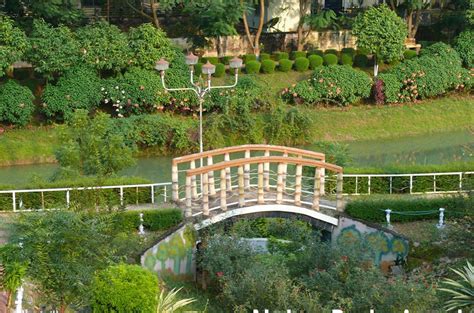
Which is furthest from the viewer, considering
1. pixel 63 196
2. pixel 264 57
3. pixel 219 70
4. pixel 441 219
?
pixel 264 57

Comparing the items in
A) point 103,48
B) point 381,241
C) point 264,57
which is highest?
point 103,48

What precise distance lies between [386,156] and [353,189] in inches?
469

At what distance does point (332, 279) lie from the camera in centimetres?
1891

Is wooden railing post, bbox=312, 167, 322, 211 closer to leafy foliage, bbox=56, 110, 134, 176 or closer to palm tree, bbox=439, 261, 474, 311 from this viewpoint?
leafy foliage, bbox=56, 110, 134, 176

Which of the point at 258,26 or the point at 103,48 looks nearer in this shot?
the point at 103,48

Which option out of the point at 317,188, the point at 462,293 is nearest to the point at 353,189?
the point at 317,188

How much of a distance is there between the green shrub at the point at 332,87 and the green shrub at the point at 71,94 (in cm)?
703

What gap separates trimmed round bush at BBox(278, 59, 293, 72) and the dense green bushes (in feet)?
11.3

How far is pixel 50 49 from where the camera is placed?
34.7m

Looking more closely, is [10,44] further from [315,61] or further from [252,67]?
[315,61]

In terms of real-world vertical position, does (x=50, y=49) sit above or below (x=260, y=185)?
above

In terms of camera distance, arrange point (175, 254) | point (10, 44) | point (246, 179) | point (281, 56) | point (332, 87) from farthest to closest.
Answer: point (281, 56) < point (332, 87) < point (10, 44) < point (246, 179) < point (175, 254)

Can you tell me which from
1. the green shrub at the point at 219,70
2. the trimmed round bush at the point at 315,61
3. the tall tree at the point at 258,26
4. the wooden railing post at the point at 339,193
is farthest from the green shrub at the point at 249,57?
the wooden railing post at the point at 339,193

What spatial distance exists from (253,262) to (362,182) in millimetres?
5105
